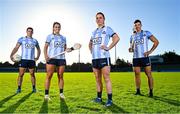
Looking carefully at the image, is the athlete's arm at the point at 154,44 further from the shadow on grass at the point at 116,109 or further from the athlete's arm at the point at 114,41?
the shadow on grass at the point at 116,109

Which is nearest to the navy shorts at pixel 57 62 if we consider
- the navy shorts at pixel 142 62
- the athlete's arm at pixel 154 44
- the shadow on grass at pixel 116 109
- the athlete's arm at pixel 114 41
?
the athlete's arm at pixel 114 41

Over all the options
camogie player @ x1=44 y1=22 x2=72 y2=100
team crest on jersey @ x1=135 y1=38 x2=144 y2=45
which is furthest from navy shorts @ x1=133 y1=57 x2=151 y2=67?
camogie player @ x1=44 y1=22 x2=72 y2=100

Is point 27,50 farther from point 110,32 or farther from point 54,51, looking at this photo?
point 110,32

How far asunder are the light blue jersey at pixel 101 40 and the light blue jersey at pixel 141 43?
234 cm

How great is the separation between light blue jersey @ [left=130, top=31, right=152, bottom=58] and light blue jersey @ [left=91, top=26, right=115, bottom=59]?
92.0 inches

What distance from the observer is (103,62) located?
7.20 metres

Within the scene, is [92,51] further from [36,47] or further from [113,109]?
[36,47]

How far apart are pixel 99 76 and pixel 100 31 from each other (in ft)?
4.01

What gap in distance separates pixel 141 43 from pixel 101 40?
247 cm

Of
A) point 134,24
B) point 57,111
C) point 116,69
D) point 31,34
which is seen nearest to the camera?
point 57,111

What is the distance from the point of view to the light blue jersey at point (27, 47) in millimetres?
10562

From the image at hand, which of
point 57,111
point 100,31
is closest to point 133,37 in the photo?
point 100,31

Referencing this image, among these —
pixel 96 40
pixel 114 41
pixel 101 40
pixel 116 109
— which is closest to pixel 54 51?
pixel 96 40

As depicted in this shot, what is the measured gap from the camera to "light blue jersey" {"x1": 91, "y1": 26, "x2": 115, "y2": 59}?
23.8 ft
